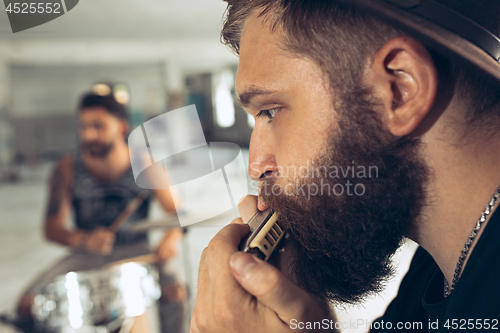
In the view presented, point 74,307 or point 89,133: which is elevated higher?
point 89,133

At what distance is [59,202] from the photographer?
1797 millimetres

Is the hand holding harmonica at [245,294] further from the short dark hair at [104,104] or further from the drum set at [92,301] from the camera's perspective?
the short dark hair at [104,104]

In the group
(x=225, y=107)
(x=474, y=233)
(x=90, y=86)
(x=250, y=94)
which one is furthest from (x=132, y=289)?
(x=90, y=86)

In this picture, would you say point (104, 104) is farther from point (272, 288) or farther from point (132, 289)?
point (272, 288)

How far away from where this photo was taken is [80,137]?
1817mm

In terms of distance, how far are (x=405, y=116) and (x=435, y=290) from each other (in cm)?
33

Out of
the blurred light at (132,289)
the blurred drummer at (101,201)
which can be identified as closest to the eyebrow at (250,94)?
the blurred light at (132,289)

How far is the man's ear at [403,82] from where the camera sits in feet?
1.34

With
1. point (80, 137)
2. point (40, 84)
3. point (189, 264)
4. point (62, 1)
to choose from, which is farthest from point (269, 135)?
point (40, 84)

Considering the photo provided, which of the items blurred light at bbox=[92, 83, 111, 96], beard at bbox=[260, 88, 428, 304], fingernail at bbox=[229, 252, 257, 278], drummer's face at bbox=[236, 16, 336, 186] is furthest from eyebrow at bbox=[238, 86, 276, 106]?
blurred light at bbox=[92, 83, 111, 96]

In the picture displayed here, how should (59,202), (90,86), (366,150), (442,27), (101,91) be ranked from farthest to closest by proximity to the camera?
1. (90,86)
2. (101,91)
3. (59,202)
4. (366,150)
5. (442,27)

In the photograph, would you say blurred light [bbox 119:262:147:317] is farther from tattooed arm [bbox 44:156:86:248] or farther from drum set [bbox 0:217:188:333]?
tattooed arm [bbox 44:156:86:248]

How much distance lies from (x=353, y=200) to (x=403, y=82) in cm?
18

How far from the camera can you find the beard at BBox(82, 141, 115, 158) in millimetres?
1748
